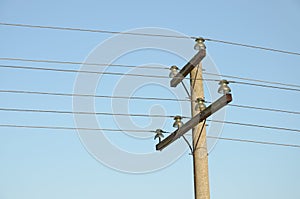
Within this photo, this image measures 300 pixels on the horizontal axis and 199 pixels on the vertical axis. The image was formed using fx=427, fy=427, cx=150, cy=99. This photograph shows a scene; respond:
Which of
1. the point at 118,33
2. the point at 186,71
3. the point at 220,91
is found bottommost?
the point at 220,91

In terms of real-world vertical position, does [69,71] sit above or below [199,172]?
above

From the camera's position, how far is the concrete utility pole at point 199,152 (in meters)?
7.68

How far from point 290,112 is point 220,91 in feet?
12.9

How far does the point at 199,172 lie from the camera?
7754mm

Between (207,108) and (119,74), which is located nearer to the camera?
(207,108)

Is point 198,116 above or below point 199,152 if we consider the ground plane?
above

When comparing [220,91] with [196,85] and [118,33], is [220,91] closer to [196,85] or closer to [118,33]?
[196,85]

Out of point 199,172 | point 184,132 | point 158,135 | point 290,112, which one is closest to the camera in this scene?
Answer: point 199,172

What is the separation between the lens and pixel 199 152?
Result: 313 inches

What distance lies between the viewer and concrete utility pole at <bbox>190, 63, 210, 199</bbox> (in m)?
7.68

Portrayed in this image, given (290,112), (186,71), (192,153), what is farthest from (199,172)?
(290,112)

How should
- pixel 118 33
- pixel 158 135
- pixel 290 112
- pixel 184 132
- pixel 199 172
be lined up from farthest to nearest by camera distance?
pixel 290 112 < pixel 118 33 < pixel 158 135 < pixel 184 132 < pixel 199 172

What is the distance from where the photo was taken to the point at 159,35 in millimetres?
10148

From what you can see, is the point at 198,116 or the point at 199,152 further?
the point at 198,116
